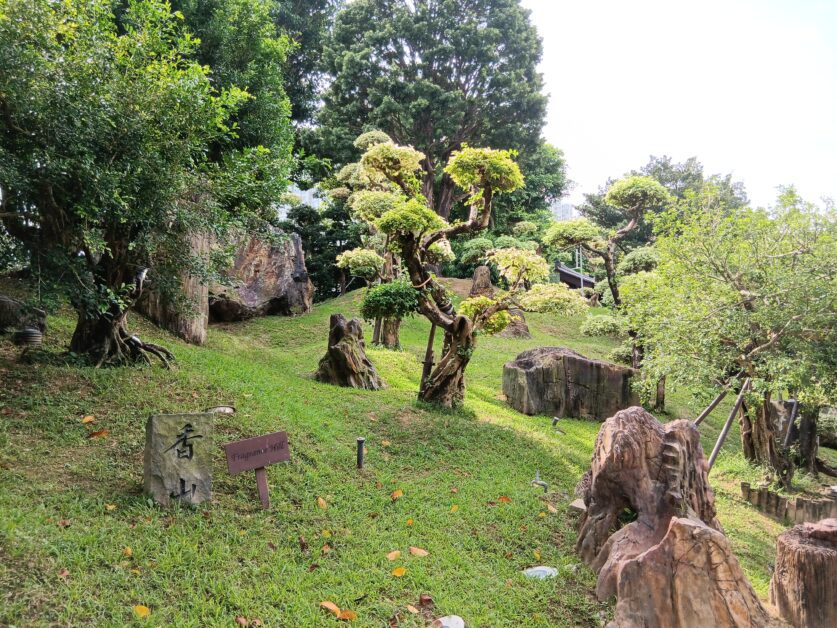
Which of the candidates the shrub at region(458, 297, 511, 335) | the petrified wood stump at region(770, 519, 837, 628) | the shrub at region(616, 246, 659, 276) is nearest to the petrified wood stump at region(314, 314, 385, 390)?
the shrub at region(458, 297, 511, 335)

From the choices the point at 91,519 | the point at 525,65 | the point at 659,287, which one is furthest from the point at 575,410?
the point at 525,65

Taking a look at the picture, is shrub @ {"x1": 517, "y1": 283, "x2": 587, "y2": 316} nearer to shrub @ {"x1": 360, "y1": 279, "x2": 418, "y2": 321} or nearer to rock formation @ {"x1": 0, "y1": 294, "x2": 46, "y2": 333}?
shrub @ {"x1": 360, "y1": 279, "x2": 418, "y2": 321}

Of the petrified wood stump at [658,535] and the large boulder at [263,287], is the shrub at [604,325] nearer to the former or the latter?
the petrified wood stump at [658,535]

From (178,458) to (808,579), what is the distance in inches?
205

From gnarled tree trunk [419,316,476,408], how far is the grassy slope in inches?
26.8

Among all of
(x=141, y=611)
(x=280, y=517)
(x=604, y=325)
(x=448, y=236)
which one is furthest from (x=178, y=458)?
(x=604, y=325)

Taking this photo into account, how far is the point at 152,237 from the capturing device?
6309 mm

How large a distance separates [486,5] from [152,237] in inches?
987

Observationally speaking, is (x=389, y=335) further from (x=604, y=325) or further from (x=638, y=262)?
(x=638, y=262)

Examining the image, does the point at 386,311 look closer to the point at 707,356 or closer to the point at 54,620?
the point at 707,356

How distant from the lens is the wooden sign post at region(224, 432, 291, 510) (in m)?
4.59

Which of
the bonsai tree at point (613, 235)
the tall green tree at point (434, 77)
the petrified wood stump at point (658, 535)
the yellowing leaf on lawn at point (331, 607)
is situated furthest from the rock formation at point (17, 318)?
the tall green tree at point (434, 77)

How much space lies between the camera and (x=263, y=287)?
1772 centimetres

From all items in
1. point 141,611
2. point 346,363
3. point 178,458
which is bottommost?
point 141,611
